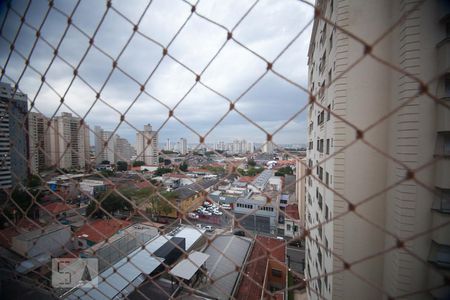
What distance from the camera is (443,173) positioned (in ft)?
2.69

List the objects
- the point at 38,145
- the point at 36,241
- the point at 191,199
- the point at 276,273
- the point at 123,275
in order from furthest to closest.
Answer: the point at 191,199 → the point at 276,273 → the point at 123,275 → the point at 36,241 → the point at 38,145

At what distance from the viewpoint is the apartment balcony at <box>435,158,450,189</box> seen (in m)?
0.79

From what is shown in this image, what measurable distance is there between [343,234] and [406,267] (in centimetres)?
31

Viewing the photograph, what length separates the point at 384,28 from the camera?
970 millimetres

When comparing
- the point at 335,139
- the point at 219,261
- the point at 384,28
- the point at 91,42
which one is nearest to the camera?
the point at 91,42

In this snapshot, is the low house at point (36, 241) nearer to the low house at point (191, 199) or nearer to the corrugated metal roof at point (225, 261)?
the low house at point (191, 199)

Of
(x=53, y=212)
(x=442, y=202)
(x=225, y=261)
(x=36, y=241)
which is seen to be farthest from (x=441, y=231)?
(x=225, y=261)

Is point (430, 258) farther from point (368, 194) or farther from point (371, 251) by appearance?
point (368, 194)

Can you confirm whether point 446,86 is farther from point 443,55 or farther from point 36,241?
point 36,241

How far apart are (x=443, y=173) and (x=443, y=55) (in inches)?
20.0

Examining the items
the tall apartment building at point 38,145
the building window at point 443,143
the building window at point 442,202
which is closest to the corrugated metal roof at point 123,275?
the tall apartment building at point 38,145

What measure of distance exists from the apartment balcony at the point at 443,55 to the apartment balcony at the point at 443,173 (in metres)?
0.37

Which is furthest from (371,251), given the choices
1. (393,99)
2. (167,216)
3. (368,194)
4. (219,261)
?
(167,216)

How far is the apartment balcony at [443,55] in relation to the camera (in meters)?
0.82
